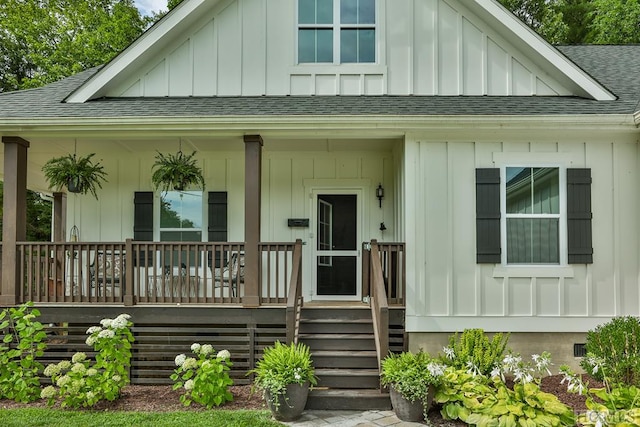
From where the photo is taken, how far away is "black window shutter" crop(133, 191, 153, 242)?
8078mm

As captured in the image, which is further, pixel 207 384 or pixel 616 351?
pixel 616 351

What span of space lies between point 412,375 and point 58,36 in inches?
907

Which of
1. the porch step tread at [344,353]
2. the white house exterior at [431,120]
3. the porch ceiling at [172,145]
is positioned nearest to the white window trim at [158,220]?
the porch ceiling at [172,145]

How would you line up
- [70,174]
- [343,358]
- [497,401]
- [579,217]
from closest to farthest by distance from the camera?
[497,401]
[343,358]
[579,217]
[70,174]

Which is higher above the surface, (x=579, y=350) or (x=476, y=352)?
(x=476, y=352)

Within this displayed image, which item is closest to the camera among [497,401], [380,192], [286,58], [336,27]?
[497,401]

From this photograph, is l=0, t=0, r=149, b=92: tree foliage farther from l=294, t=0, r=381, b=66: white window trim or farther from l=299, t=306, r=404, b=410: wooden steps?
l=299, t=306, r=404, b=410: wooden steps

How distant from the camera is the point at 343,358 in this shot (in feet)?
18.8

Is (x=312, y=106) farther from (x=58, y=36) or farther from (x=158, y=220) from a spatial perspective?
(x=58, y=36)

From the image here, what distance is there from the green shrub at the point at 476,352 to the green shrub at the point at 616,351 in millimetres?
1020

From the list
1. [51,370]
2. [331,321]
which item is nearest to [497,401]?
[331,321]

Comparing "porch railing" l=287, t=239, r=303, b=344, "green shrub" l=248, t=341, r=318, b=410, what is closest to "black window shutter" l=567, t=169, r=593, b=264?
"porch railing" l=287, t=239, r=303, b=344

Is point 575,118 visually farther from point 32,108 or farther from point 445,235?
point 32,108

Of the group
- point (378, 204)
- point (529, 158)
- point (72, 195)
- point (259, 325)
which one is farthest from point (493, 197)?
point (72, 195)
